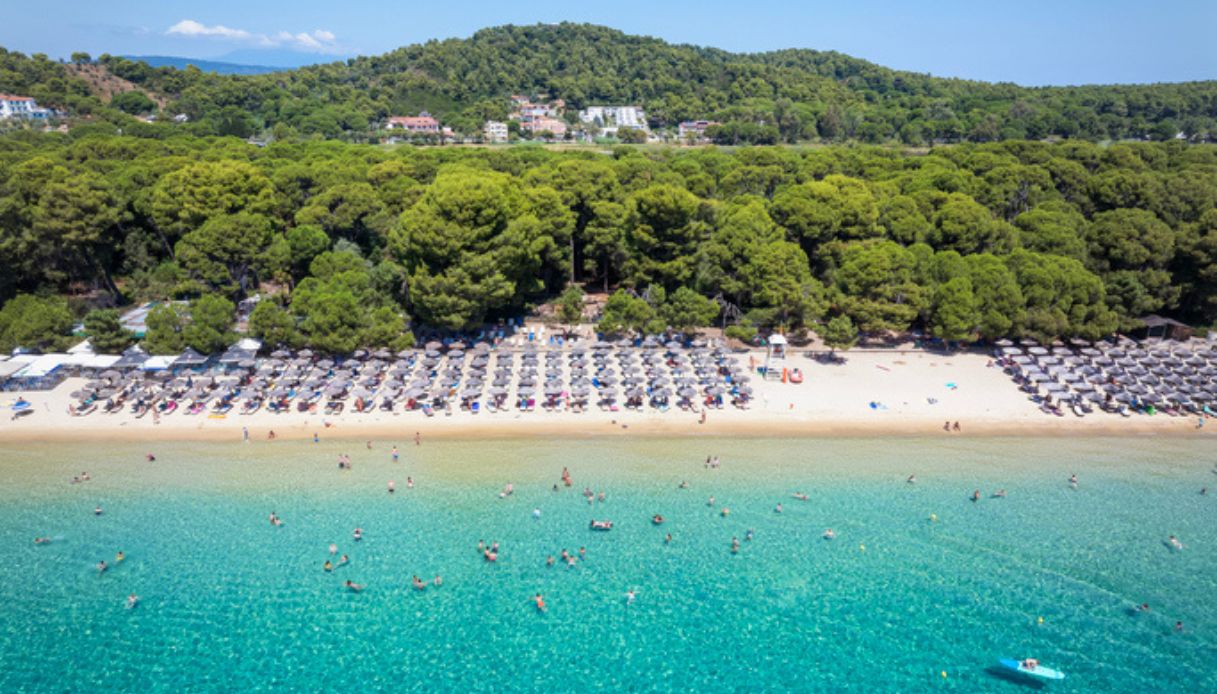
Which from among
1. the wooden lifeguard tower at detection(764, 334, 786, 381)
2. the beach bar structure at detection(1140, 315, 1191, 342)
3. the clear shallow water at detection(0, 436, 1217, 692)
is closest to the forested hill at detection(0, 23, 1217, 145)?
the clear shallow water at detection(0, 436, 1217, 692)

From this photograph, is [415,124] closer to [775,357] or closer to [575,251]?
[575,251]

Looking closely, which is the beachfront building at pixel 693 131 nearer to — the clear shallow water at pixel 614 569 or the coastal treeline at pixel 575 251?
the coastal treeline at pixel 575 251

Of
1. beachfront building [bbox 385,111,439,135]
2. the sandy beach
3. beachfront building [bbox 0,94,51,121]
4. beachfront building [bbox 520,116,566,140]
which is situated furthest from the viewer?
beachfront building [bbox 520,116,566,140]

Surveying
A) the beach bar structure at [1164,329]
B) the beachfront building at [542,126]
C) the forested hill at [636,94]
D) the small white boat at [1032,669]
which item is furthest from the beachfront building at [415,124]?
the small white boat at [1032,669]

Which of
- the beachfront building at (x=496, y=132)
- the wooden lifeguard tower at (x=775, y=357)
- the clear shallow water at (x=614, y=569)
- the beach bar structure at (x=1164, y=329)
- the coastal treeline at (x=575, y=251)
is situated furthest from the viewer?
the beachfront building at (x=496, y=132)

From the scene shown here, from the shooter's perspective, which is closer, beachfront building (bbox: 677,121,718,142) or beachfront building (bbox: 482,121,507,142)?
beachfront building (bbox: 677,121,718,142)

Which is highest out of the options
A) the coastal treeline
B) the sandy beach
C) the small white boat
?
the coastal treeline

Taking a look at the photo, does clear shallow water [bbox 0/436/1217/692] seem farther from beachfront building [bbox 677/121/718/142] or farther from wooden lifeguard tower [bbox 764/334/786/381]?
beachfront building [bbox 677/121/718/142]
